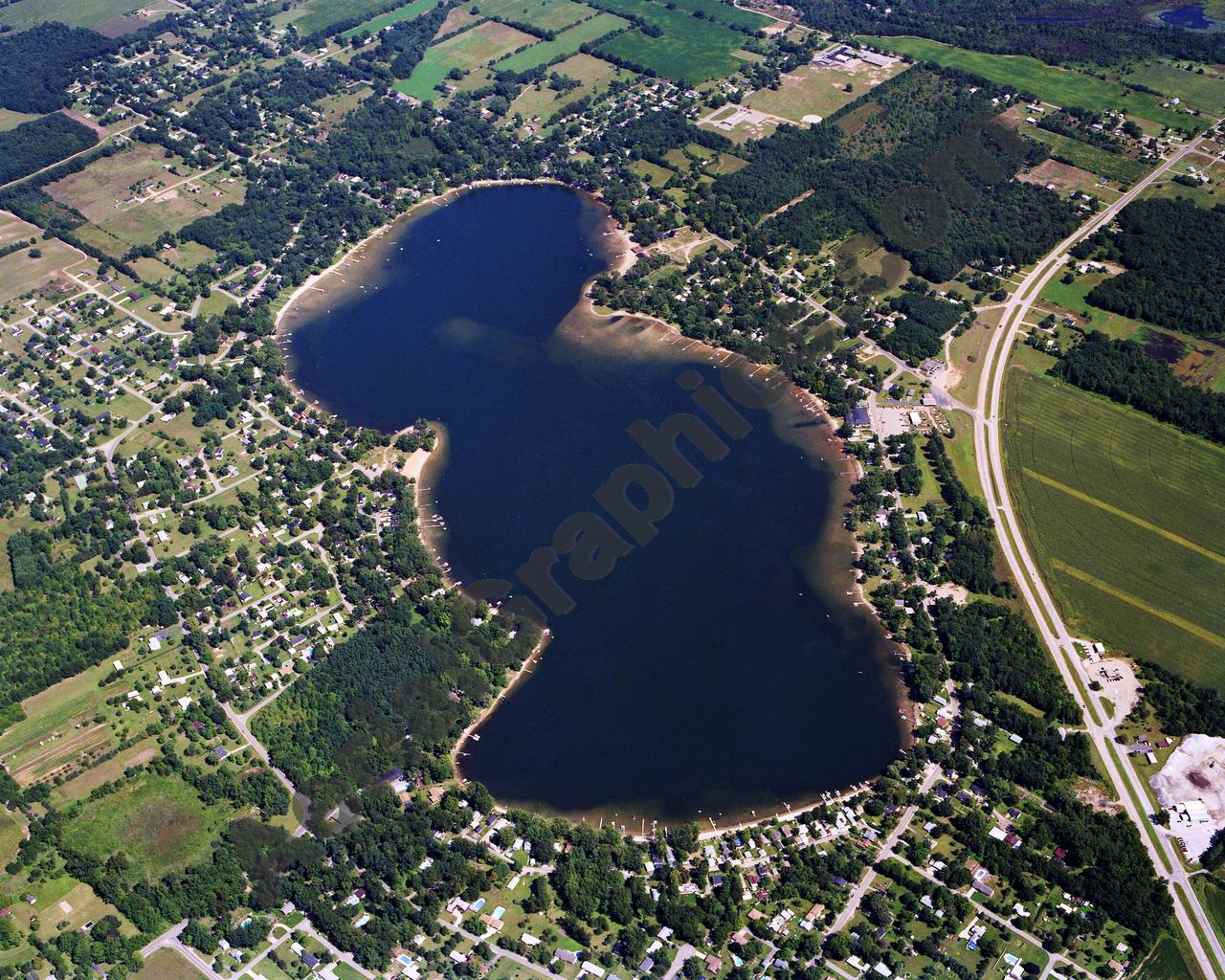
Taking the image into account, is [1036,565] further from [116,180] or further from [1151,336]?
[116,180]

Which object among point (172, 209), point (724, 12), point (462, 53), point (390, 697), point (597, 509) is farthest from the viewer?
point (724, 12)

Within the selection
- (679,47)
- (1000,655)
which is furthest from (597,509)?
(679,47)

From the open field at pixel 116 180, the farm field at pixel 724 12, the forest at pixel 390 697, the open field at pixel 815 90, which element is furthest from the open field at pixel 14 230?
the farm field at pixel 724 12

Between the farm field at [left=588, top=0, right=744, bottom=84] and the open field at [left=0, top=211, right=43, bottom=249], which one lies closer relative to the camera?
the open field at [left=0, top=211, right=43, bottom=249]

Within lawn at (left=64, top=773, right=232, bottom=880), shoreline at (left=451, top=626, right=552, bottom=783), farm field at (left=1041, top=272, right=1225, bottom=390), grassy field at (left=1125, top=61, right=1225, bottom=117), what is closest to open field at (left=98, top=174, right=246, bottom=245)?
lawn at (left=64, top=773, right=232, bottom=880)

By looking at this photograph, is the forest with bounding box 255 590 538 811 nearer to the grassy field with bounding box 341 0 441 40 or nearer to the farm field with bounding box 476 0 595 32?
the farm field with bounding box 476 0 595 32

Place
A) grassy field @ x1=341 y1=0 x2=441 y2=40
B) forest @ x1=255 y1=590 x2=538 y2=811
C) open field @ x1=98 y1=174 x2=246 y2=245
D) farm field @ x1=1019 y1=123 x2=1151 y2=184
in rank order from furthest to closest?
grassy field @ x1=341 y1=0 x2=441 y2=40 < open field @ x1=98 y1=174 x2=246 y2=245 < farm field @ x1=1019 y1=123 x2=1151 y2=184 < forest @ x1=255 y1=590 x2=538 y2=811
